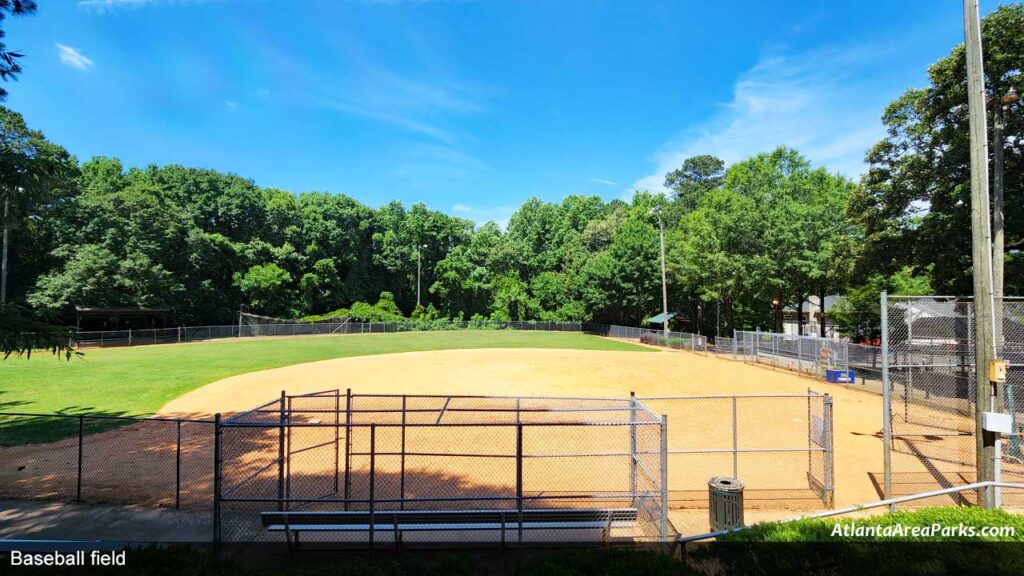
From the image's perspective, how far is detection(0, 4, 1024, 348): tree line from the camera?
67.1ft

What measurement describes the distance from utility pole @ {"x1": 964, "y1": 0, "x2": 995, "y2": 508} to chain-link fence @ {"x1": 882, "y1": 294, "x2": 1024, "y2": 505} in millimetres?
420

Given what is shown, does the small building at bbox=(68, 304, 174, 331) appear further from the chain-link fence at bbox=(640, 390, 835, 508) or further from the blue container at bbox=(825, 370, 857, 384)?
the blue container at bbox=(825, 370, 857, 384)

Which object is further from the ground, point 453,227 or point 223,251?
point 453,227

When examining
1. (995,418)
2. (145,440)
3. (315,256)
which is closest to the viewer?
(995,418)

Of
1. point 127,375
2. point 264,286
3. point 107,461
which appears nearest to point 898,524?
point 107,461

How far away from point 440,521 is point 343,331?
62.3m

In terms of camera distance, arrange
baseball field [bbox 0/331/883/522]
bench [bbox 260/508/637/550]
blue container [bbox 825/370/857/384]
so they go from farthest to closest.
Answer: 1. blue container [bbox 825/370/857/384]
2. baseball field [bbox 0/331/883/522]
3. bench [bbox 260/508/637/550]

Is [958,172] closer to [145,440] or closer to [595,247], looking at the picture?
[145,440]

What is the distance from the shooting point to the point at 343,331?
65812 millimetres

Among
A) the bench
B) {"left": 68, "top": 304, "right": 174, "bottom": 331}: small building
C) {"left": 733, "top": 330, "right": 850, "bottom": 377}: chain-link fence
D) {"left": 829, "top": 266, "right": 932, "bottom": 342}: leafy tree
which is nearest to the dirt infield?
{"left": 733, "top": 330, "right": 850, "bottom": 377}: chain-link fence

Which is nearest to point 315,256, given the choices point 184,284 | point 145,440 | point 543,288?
point 184,284

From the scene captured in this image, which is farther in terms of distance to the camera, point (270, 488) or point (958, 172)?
point (958, 172)

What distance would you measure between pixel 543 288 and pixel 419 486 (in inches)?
2710

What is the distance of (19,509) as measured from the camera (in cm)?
876
